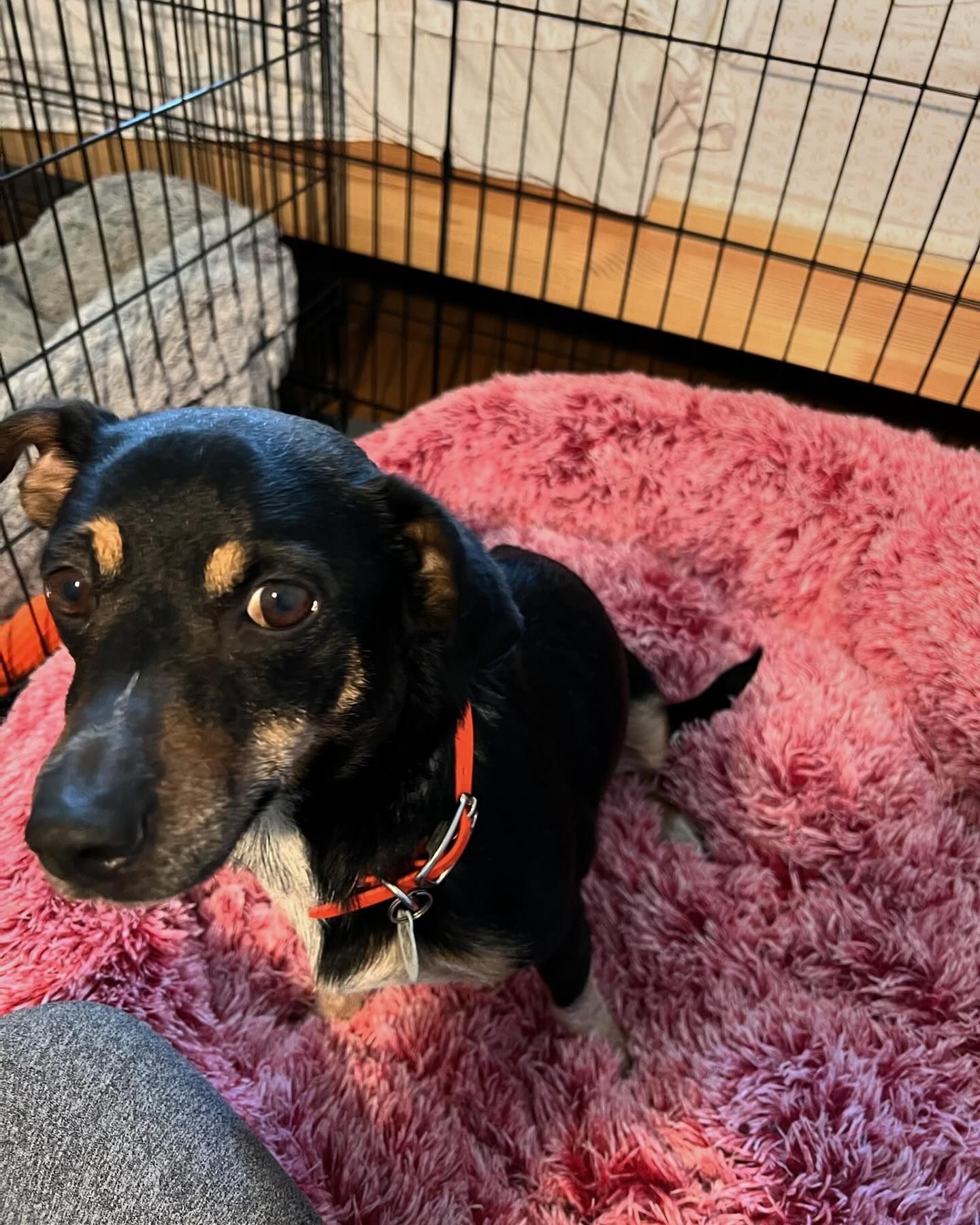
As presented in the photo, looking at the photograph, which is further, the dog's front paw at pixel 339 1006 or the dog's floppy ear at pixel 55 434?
the dog's front paw at pixel 339 1006

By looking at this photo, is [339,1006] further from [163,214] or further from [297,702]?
[163,214]

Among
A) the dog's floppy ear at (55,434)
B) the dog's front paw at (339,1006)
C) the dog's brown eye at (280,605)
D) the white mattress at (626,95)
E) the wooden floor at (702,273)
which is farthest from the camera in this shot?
the wooden floor at (702,273)

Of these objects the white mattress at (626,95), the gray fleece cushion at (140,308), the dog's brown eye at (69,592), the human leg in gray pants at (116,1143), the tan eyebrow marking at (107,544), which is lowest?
the gray fleece cushion at (140,308)

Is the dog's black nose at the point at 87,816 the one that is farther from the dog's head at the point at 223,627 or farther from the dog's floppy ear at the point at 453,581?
the dog's floppy ear at the point at 453,581

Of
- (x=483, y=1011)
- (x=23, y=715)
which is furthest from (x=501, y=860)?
(x=23, y=715)

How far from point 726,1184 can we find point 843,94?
8.37 ft

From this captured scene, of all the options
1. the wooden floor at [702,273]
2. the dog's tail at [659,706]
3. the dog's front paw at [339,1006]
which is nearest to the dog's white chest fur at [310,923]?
the dog's front paw at [339,1006]

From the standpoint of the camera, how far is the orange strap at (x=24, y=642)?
2047 mm

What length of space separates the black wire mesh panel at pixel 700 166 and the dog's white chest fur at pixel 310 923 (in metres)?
2.10

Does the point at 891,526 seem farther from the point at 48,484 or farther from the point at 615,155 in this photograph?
the point at 48,484

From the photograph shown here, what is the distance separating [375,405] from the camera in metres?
3.01

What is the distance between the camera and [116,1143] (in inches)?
39.2

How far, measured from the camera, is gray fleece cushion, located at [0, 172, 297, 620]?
83.8 inches

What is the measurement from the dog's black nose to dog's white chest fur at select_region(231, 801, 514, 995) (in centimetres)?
27
